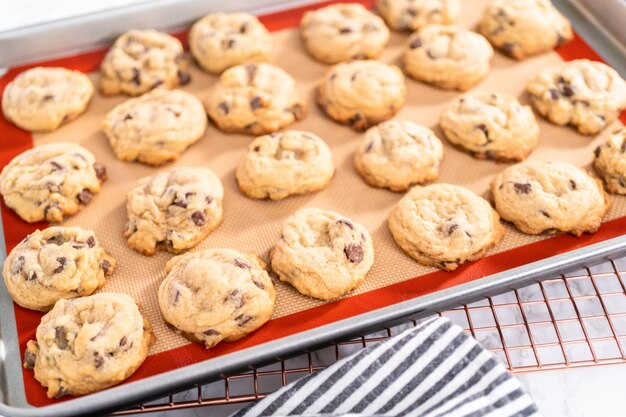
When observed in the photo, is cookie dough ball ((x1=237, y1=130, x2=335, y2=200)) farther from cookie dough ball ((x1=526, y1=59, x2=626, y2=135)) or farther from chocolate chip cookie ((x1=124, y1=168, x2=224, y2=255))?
cookie dough ball ((x1=526, y1=59, x2=626, y2=135))

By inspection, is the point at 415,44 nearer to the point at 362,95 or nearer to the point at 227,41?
the point at 362,95

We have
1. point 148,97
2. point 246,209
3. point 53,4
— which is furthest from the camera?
point 53,4

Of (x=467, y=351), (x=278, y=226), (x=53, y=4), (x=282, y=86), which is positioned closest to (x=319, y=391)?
(x=467, y=351)

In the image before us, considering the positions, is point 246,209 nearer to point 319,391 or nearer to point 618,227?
point 319,391

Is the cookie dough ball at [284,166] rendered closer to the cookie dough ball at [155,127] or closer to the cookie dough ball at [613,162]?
the cookie dough ball at [155,127]

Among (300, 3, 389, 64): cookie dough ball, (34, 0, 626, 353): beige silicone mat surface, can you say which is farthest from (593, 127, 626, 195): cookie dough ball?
(300, 3, 389, 64): cookie dough ball

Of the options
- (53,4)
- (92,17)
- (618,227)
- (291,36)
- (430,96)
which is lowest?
(53,4)
